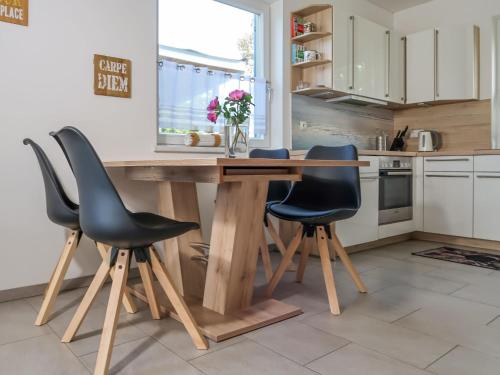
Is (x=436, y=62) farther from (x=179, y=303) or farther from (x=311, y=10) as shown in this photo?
(x=179, y=303)

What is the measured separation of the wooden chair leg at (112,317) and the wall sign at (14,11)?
5.35ft

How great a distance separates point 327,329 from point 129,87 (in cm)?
200

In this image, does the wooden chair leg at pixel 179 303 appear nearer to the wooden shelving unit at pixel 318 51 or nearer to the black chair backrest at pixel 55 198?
the black chair backrest at pixel 55 198

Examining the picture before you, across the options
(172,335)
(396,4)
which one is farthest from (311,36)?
(172,335)

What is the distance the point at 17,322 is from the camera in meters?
2.00

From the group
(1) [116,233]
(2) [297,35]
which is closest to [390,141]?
(2) [297,35]

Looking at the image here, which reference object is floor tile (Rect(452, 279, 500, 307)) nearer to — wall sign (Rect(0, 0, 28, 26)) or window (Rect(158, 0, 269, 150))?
window (Rect(158, 0, 269, 150))

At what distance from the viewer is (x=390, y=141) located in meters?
4.84

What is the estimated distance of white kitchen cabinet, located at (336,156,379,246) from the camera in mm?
3408

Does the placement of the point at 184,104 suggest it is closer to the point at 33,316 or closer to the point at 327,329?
the point at 33,316

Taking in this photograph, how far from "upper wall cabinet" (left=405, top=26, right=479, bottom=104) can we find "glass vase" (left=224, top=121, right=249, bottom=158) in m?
3.00

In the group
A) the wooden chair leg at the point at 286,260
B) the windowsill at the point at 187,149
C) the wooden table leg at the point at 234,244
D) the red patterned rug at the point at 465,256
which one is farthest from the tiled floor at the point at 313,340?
the windowsill at the point at 187,149

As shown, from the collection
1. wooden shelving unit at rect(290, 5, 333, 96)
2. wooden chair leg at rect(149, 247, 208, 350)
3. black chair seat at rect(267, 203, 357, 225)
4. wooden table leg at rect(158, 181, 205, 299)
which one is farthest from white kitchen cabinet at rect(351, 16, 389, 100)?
wooden chair leg at rect(149, 247, 208, 350)

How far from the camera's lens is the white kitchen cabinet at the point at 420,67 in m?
4.24
